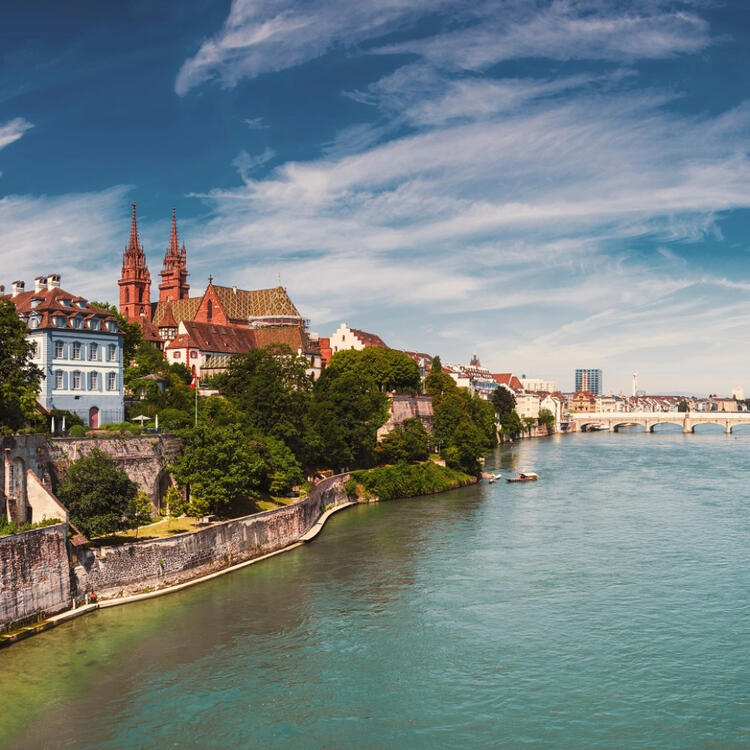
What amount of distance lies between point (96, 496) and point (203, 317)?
77.7m

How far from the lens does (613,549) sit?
40.2 m

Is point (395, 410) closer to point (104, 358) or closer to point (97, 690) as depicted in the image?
point (104, 358)

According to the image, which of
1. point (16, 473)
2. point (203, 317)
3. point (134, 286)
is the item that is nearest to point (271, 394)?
point (16, 473)

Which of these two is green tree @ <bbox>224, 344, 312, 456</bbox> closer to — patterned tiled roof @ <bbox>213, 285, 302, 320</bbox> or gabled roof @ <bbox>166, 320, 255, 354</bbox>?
gabled roof @ <bbox>166, 320, 255, 354</bbox>

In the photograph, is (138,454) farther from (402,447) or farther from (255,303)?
(255,303)

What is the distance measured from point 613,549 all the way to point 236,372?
95.7 ft

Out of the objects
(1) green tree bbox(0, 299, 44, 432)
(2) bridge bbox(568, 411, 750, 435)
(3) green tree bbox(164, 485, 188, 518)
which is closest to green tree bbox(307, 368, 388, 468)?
(3) green tree bbox(164, 485, 188, 518)

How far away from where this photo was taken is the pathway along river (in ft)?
68.4

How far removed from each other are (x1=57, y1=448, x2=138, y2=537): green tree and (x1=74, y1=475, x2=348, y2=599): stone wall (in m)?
1.31

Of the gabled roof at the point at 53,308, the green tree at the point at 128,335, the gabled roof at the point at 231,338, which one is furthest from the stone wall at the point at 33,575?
the gabled roof at the point at 231,338

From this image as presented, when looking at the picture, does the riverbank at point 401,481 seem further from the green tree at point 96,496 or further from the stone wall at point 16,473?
the stone wall at point 16,473

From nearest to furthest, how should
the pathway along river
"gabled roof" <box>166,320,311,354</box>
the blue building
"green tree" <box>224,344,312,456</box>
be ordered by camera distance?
the pathway along river < the blue building < "green tree" <box>224,344,312,456</box> < "gabled roof" <box>166,320,311,354</box>

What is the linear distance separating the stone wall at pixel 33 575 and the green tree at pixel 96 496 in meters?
2.42

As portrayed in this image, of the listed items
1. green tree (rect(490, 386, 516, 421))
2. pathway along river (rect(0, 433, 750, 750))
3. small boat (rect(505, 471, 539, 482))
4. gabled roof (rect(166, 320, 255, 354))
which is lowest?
pathway along river (rect(0, 433, 750, 750))
